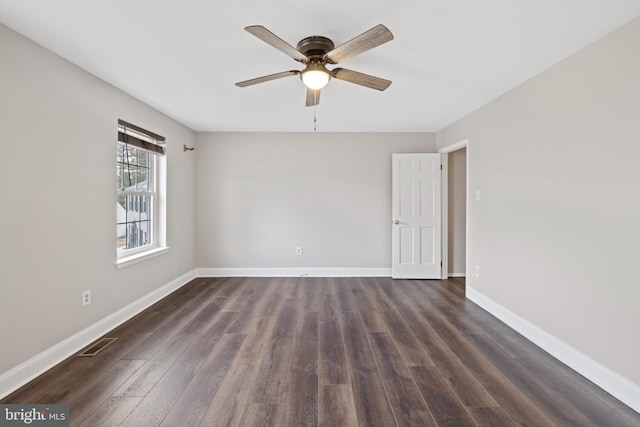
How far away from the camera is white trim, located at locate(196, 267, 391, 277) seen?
15.6ft

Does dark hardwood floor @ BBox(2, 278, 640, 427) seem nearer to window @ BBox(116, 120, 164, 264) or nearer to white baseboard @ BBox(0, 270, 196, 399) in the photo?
white baseboard @ BBox(0, 270, 196, 399)

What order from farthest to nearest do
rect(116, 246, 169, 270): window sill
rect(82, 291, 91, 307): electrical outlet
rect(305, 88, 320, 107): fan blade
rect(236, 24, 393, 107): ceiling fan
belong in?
rect(116, 246, 169, 270): window sill, rect(82, 291, 91, 307): electrical outlet, rect(305, 88, 320, 107): fan blade, rect(236, 24, 393, 107): ceiling fan

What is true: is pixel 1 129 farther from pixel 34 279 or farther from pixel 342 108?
pixel 342 108

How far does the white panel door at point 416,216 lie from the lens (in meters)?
4.56

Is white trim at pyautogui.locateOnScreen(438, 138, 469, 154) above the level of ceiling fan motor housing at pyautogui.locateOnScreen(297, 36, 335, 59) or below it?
below

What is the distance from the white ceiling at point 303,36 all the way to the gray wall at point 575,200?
0.24 metres

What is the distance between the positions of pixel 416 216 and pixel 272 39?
11.7 ft

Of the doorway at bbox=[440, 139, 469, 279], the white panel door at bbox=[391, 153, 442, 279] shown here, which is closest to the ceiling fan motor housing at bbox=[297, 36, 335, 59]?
the white panel door at bbox=[391, 153, 442, 279]

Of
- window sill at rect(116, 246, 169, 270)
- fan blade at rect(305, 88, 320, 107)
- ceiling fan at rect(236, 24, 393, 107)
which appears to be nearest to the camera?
ceiling fan at rect(236, 24, 393, 107)

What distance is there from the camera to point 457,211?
4691mm

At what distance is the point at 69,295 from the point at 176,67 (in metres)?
2.08

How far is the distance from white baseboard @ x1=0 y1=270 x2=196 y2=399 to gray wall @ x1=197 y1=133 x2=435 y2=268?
59.1 inches

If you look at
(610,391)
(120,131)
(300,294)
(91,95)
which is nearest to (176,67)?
(91,95)

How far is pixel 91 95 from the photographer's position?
8.47 ft
